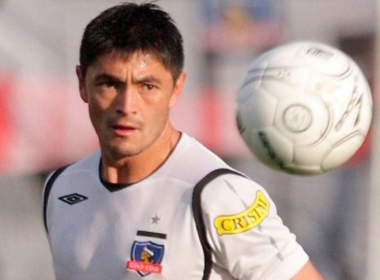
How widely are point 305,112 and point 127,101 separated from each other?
807 mm

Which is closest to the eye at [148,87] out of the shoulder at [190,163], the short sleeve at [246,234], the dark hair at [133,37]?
the dark hair at [133,37]

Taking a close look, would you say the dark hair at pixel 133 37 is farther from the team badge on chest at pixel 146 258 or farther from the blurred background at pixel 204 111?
the blurred background at pixel 204 111

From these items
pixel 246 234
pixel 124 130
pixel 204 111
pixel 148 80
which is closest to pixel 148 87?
pixel 148 80

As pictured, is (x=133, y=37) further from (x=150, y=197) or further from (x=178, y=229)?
(x=178, y=229)

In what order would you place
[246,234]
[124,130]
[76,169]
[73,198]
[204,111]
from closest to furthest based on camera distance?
1. [246,234]
2. [124,130]
3. [73,198]
4. [76,169]
5. [204,111]

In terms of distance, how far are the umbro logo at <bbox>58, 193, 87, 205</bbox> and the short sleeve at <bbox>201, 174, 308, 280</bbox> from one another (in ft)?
1.85

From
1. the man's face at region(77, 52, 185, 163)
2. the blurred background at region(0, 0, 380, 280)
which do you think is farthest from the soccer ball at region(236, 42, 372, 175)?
the blurred background at region(0, 0, 380, 280)

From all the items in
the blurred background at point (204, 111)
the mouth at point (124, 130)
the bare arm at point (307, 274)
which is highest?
the mouth at point (124, 130)

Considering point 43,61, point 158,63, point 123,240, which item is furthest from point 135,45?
point 43,61

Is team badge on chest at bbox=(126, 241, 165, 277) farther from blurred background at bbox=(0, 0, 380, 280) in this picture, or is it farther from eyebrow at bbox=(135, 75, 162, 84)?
blurred background at bbox=(0, 0, 380, 280)

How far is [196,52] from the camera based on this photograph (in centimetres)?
728

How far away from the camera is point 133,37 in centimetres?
407

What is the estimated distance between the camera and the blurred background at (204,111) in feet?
23.4

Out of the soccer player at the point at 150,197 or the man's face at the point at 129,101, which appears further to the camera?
the man's face at the point at 129,101
